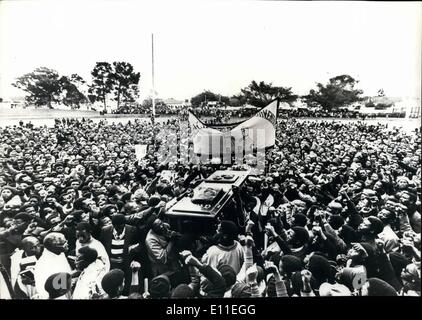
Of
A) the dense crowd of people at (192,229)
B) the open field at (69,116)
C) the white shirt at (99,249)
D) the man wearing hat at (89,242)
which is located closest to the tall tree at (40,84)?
the open field at (69,116)

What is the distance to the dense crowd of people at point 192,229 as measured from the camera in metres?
3.01

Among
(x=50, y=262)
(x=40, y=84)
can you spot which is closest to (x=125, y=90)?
(x=40, y=84)

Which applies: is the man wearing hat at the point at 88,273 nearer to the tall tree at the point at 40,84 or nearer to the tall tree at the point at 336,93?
the tall tree at the point at 40,84

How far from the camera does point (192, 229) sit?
3.01 metres

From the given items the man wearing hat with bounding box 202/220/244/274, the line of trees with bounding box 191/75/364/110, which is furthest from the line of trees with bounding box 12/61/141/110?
the man wearing hat with bounding box 202/220/244/274

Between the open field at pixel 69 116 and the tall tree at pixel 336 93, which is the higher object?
the tall tree at pixel 336 93

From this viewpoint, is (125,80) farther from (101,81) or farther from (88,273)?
(88,273)

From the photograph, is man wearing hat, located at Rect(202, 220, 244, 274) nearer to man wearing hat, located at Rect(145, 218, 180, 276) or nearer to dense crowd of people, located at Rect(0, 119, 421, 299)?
dense crowd of people, located at Rect(0, 119, 421, 299)

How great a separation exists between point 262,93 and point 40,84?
2199 millimetres

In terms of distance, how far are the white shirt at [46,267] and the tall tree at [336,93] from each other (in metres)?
2.82

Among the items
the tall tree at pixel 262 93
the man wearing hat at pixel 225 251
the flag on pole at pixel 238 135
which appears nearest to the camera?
the man wearing hat at pixel 225 251

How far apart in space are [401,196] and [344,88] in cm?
121

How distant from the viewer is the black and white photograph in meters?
3.01

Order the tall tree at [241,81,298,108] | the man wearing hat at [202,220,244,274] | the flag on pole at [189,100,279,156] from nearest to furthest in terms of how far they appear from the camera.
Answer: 1. the man wearing hat at [202,220,244,274]
2. the tall tree at [241,81,298,108]
3. the flag on pole at [189,100,279,156]
